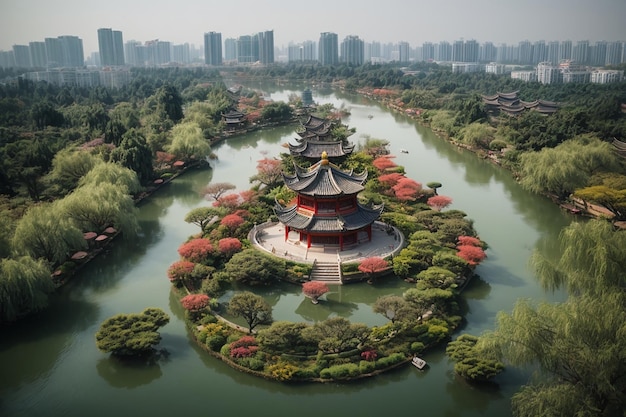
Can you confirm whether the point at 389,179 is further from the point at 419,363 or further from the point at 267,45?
the point at 267,45

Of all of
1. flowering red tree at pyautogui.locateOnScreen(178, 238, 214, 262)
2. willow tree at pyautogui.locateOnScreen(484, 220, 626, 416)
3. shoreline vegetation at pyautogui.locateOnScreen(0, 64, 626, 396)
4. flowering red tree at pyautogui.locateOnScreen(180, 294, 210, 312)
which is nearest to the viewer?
willow tree at pyautogui.locateOnScreen(484, 220, 626, 416)

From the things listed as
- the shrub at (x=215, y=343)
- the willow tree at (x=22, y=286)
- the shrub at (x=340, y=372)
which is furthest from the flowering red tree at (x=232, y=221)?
the shrub at (x=340, y=372)

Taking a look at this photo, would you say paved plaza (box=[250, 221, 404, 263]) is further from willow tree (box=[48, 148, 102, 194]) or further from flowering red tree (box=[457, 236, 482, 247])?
willow tree (box=[48, 148, 102, 194])

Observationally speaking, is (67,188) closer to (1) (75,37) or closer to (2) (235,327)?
(2) (235,327)

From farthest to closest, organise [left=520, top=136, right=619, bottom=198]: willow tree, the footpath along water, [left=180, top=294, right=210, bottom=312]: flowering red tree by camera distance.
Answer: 1. [left=520, top=136, right=619, bottom=198]: willow tree
2. [left=180, top=294, right=210, bottom=312]: flowering red tree
3. the footpath along water

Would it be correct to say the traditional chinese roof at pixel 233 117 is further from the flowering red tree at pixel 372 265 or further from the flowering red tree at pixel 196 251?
the flowering red tree at pixel 372 265

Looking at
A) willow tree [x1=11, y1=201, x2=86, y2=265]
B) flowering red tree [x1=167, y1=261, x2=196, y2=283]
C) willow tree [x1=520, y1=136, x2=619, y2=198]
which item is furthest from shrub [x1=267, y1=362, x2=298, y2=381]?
willow tree [x1=520, y1=136, x2=619, y2=198]

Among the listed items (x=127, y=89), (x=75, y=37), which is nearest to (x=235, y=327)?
(x=127, y=89)
